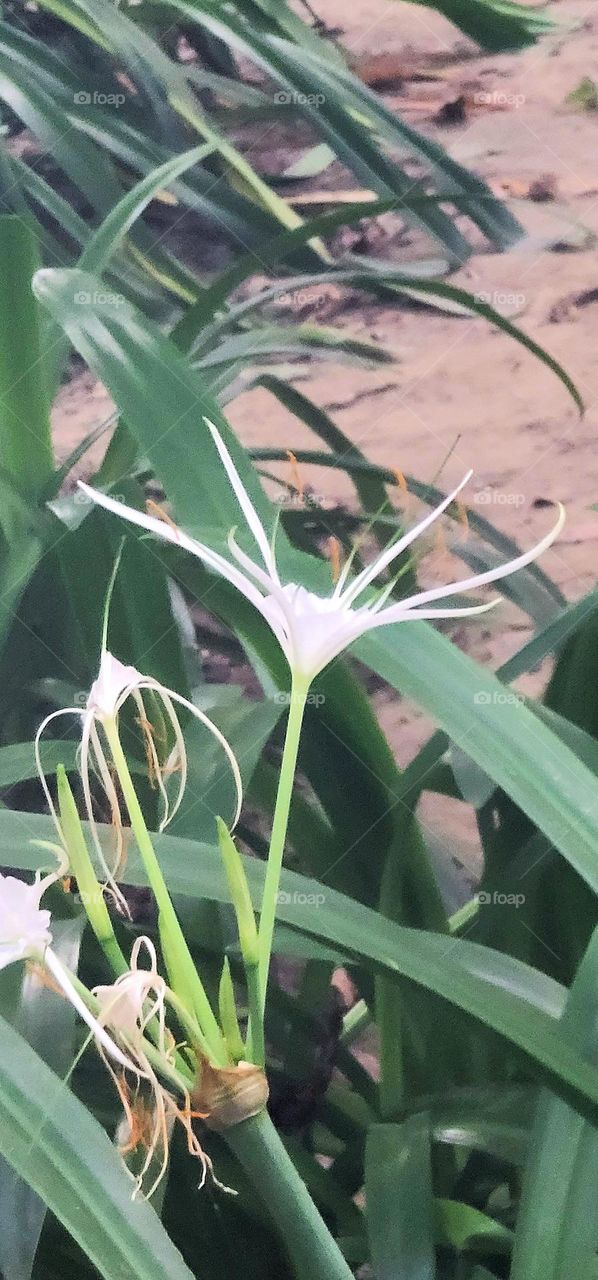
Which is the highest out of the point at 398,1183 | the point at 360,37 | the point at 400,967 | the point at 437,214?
the point at 360,37

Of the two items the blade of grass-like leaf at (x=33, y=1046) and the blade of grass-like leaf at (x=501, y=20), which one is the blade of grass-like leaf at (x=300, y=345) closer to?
the blade of grass-like leaf at (x=501, y=20)

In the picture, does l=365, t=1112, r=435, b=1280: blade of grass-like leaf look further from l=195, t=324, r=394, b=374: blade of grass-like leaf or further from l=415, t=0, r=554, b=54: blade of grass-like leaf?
l=415, t=0, r=554, b=54: blade of grass-like leaf

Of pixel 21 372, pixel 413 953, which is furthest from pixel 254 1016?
pixel 21 372

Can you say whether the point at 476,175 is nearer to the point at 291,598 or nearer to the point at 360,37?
the point at 360,37

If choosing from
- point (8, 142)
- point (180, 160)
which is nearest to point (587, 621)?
point (180, 160)

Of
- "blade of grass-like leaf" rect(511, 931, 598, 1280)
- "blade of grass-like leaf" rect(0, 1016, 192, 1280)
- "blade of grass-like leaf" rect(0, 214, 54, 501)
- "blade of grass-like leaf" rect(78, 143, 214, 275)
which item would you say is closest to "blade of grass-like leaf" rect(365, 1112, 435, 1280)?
"blade of grass-like leaf" rect(511, 931, 598, 1280)
